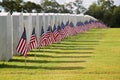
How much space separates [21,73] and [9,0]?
6543 cm

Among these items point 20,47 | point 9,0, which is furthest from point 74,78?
point 9,0

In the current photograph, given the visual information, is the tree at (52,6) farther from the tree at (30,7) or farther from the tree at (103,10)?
the tree at (30,7)

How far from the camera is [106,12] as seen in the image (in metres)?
128

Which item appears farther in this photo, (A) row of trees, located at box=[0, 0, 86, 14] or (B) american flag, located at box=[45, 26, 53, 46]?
(A) row of trees, located at box=[0, 0, 86, 14]

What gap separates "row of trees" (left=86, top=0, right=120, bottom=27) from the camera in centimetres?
12119

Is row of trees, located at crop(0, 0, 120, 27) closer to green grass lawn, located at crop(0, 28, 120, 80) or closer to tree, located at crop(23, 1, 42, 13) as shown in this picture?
tree, located at crop(23, 1, 42, 13)

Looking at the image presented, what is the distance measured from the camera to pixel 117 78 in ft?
57.7

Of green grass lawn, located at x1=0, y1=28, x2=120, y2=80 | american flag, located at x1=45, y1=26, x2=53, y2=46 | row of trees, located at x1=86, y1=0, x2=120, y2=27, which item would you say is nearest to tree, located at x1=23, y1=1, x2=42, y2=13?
row of trees, located at x1=86, y1=0, x2=120, y2=27

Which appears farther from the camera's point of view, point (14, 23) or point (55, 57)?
point (14, 23)

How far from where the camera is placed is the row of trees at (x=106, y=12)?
4771 inches

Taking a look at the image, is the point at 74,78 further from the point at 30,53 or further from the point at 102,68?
the point at 30,53

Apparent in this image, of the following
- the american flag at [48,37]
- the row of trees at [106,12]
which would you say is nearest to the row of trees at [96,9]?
the row of trees at [106,12]

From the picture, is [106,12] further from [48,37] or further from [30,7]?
[48,37]

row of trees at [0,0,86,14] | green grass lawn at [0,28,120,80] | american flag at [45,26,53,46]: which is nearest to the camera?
green grass lawn at [0,28,120,80]
